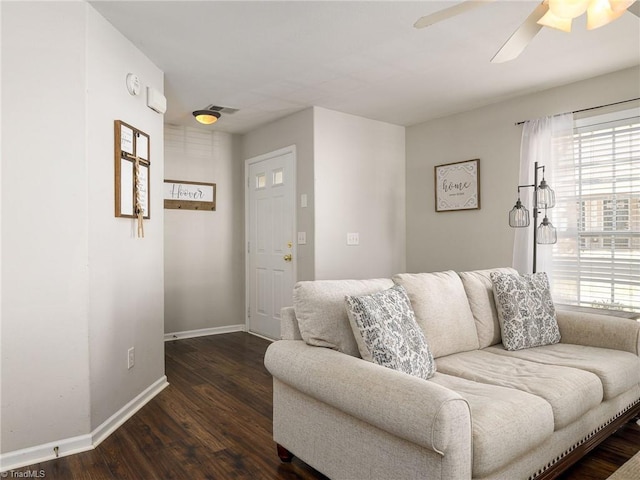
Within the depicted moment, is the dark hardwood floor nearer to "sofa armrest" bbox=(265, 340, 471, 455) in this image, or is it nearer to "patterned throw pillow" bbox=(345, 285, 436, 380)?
"sofa armrest" bbox=(265, 340, 471, 455)

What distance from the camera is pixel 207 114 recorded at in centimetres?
418

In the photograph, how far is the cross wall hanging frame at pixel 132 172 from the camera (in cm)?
260

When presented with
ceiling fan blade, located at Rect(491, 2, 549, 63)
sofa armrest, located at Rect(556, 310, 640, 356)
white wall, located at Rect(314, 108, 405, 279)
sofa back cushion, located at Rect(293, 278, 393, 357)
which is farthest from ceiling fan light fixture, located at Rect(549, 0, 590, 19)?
white wall, located at Rect(314, 108, 405, 279)

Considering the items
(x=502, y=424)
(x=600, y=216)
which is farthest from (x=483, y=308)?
(x=600, y=216)

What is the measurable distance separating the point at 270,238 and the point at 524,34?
135 inches

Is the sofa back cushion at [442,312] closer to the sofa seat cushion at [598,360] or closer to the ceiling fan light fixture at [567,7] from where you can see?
the sofa seat cushion at [598,360]

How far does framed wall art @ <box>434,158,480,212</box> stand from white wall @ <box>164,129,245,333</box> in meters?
2.37

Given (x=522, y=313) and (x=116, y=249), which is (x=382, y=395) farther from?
(x=116, y=249)

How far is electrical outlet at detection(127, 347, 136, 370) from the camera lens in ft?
9.06

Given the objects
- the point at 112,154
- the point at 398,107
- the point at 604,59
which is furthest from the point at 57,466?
the point at 604,59

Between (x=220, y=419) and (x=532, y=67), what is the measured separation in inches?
133

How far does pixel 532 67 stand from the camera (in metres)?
3.24

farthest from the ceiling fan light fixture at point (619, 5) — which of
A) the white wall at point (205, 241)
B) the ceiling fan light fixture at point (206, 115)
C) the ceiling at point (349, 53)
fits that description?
the white wall at point (205, 241)

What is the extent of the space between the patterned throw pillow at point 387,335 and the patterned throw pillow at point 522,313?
0.86 meters
